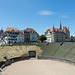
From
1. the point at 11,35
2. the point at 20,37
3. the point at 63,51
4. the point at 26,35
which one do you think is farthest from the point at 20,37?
the point at 63,51

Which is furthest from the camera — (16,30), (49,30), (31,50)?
(49,30)

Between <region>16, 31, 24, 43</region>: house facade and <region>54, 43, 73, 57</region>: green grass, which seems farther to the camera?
<region>16, 31, 24, 43</region>: house facade

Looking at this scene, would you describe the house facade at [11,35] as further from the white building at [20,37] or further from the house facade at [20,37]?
the white building at [20,37]

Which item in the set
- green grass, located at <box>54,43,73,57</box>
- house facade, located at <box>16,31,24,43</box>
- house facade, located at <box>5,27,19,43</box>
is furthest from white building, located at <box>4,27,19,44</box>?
green grass, located at <box>54,43,73,57</box>

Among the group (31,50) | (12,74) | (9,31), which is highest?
(9,31)

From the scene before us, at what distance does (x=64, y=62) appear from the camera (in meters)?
26.6

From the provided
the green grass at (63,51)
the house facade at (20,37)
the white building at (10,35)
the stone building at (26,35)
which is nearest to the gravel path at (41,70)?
the green grass at (63,51)

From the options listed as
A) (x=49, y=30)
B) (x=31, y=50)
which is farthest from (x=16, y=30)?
(x=49, y=30)

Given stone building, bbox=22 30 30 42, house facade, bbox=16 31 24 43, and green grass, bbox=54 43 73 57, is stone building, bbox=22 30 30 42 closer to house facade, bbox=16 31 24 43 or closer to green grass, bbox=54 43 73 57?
house facade, bbox=16 31 24 43

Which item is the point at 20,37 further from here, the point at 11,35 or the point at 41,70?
the point at 41,70

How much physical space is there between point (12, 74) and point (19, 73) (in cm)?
139

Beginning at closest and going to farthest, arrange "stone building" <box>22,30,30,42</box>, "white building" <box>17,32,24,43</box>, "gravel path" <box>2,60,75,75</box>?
"gravel path" <box>2,60,75,75</box> → "white building" <box>17,32,24,43</box> → "stone building" <box>22,30,30,42</box>

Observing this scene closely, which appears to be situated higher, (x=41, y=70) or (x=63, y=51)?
(x=63, y=51)

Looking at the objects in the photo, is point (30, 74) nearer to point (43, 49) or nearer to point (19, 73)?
point (19, 73)
